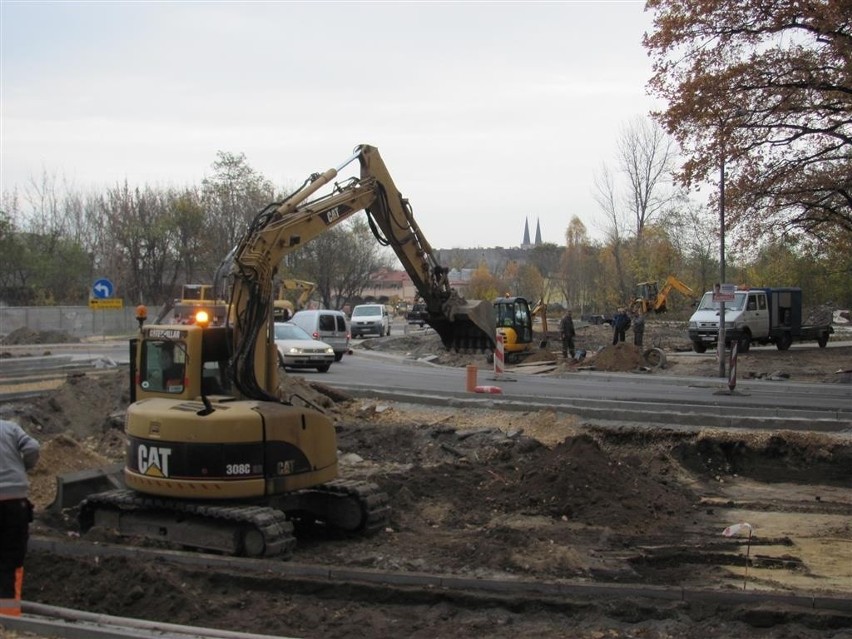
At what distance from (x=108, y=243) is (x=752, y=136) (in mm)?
54365

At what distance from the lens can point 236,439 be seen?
8.51m

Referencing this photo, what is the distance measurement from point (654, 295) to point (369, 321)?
1663cm

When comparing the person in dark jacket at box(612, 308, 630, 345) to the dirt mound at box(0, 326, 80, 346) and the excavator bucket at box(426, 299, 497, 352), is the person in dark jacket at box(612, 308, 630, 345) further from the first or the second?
the dirt mound at box(0, 326, 80, 346)

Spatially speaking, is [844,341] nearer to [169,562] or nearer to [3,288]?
[169,562]

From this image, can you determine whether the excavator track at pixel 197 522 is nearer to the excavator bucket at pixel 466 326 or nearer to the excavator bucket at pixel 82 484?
the excavator bucket at pixel 82 484

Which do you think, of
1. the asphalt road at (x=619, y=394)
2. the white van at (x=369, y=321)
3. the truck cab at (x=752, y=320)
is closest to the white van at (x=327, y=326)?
the asphalt road at (x=619, y=394)

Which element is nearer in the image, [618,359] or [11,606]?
[11,606]

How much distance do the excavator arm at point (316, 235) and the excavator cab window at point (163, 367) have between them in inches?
22.7

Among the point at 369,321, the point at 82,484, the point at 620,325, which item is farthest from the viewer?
the point at 369,321

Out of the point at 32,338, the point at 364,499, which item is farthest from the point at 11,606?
the point at 32,338

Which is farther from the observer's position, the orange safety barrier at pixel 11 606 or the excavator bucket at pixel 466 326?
the excavator bucket at pixel 466 326

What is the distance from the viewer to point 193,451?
8.50 meters

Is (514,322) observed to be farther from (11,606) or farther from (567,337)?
(11,606)

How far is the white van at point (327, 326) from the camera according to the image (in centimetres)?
3216
